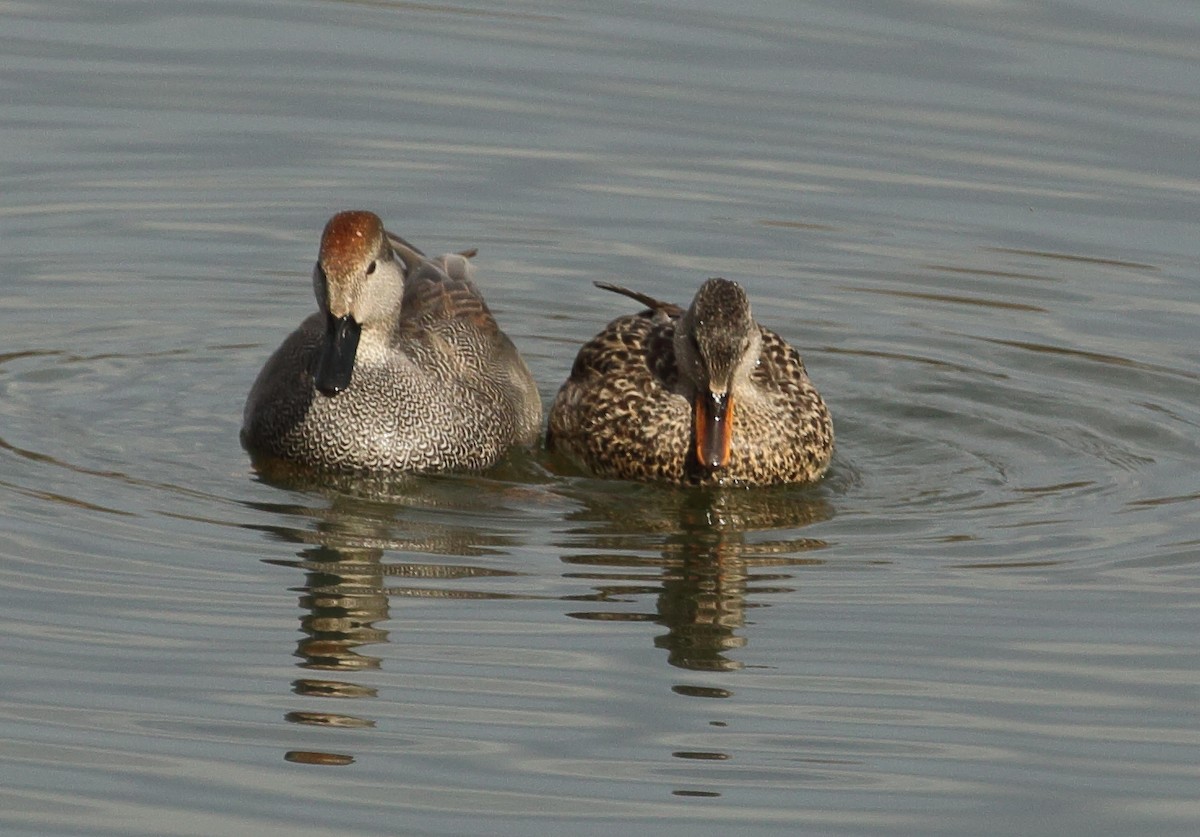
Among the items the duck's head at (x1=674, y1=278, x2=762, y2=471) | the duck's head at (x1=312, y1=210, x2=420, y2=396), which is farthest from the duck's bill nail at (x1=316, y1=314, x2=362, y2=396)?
the duck's head at (x1=674, y1=278, x2=762, y2=471)

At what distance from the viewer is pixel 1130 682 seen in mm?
8898

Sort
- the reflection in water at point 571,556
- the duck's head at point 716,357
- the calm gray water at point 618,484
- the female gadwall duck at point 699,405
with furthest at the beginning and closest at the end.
→ the female gadwall duck at point 699,405, the duck's head at point 716,357, the reflection in water at point 571,556, the calm gray water at point 618,484

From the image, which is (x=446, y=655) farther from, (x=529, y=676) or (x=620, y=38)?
(x=620, y=38)

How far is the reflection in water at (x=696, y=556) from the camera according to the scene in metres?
9.45

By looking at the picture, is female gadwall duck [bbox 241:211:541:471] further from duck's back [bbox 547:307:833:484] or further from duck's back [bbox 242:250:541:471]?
duck's back [bbox 547:307:833:484]

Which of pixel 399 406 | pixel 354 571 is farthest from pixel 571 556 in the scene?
pixel 399 406

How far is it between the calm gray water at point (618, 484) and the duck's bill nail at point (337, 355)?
554 millimetres

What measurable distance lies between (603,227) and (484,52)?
2979 millimetres

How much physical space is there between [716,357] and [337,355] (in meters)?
1.71

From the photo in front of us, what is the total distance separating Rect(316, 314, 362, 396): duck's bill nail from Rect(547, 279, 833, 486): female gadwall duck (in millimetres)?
1365

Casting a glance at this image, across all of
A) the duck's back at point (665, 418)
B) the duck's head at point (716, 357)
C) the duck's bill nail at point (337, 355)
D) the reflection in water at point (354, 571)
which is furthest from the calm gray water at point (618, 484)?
the duck's bill nail at point (337, 355)

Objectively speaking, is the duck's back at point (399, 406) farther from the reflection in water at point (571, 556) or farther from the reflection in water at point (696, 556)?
the reflection in water at point (696, 556)

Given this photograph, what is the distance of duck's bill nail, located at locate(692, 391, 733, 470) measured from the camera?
448 inches

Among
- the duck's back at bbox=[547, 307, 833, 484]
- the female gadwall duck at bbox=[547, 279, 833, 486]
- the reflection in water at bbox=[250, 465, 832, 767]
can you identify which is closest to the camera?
the reflection in water at bbox=[250, 465, 832, 767]
